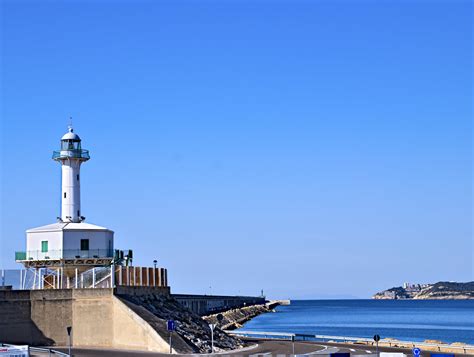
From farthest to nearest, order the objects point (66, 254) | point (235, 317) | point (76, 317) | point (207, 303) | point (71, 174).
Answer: point (207, 303)
point (235, 317)
point (71, 174)
point (66, 254)
point (76, 317)

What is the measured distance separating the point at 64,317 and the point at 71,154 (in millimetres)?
11964

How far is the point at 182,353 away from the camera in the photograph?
42.7 meters

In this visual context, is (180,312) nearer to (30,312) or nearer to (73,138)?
(30,312)

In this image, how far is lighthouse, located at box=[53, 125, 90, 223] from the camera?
54.1 m

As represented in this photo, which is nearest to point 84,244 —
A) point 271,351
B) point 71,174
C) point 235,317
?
point 71,174

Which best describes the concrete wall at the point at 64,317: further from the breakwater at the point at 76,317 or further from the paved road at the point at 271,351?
the paved road at the point at 271,351

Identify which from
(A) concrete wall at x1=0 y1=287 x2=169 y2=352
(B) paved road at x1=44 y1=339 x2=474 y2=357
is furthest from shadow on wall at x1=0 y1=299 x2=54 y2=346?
(B) paved road at x1=44 y1=339 x2=474 y2=357

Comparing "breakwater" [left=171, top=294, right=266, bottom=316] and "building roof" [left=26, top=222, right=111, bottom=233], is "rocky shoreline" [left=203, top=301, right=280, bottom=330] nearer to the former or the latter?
"breakwater" [left=171, top=294, right=266, bottom=316]

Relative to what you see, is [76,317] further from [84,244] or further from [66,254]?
[84,244]

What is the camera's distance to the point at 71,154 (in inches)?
2159

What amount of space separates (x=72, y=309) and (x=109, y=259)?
5.30 meters

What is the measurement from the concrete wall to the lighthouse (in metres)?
8.09

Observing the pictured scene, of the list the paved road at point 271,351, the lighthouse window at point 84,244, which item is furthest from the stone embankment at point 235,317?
the lighthouse window at point 84,244

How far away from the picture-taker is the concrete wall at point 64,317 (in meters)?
46.0
